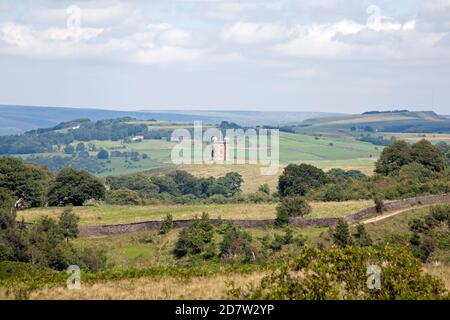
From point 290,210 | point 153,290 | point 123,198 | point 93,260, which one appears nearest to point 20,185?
point 123,198

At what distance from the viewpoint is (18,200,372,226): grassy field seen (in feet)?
234

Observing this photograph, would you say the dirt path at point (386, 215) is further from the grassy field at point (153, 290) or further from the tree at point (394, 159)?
the grassy field at point (153, 290)

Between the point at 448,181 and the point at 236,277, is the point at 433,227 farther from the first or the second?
the point at 236,277

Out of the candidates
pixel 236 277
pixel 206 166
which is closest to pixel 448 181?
pixel 236 277

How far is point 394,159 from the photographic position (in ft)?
334

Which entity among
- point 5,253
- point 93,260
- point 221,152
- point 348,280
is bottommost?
point 221,152

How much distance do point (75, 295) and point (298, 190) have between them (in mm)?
75465

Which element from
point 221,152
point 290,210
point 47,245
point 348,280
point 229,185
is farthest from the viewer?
point 221,152

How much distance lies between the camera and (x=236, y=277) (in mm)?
25891

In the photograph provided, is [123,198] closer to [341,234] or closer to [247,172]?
[341,234]

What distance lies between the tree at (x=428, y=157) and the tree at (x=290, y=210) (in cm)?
3288

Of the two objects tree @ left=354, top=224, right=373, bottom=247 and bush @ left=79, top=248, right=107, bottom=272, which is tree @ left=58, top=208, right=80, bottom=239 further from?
tree @ left=354, top=224, right=373, bottom=247

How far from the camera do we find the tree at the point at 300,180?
97.2m

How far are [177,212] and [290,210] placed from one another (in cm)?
1316
